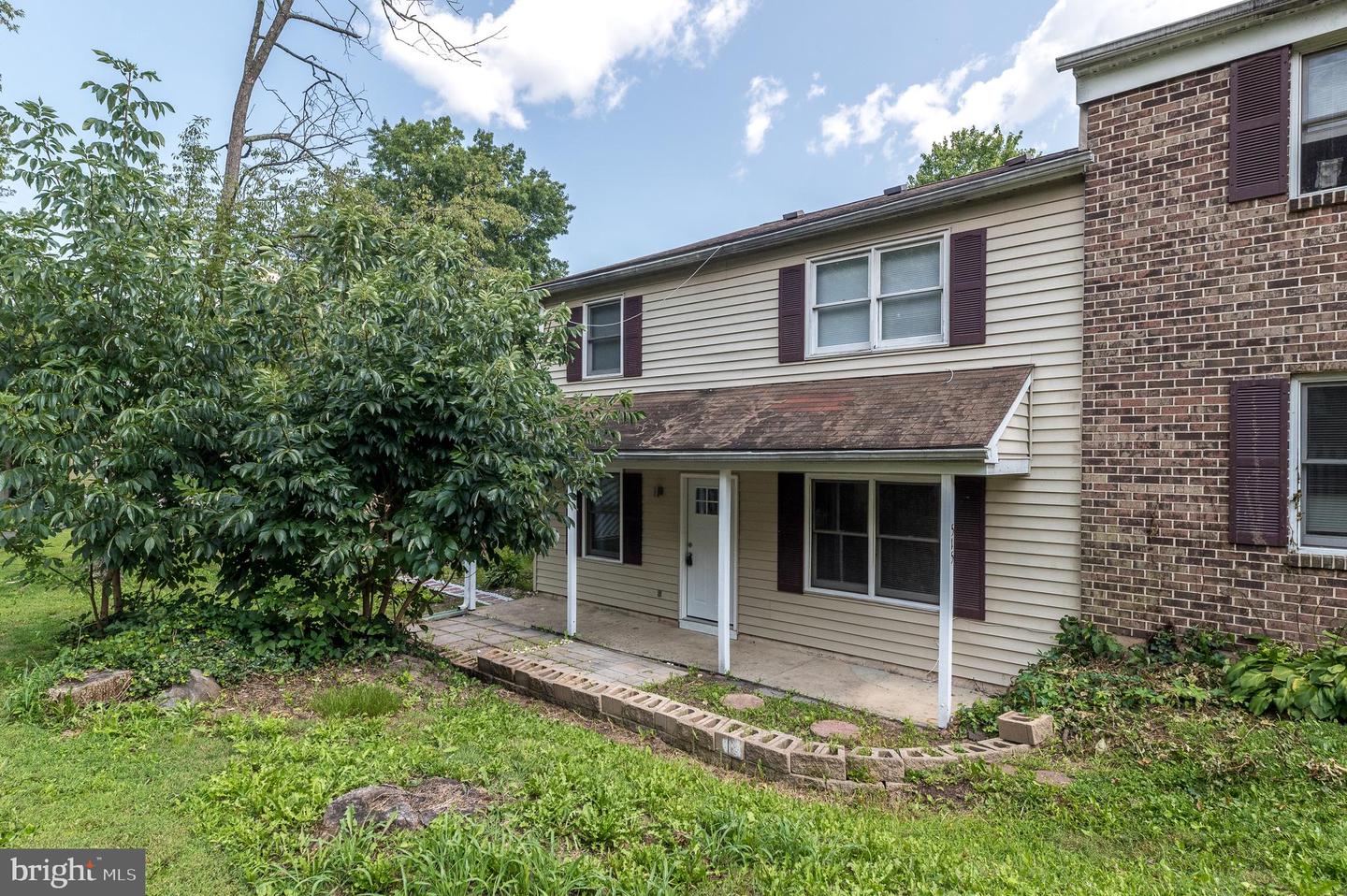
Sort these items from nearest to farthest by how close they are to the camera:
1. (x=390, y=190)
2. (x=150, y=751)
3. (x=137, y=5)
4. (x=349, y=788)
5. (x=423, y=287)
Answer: (x=349, y=788) < (x=150, y=751) < (x=423, y=287) < (x=137, y=5) < (x=390, y=190)

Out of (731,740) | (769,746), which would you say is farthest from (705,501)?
(769,746)

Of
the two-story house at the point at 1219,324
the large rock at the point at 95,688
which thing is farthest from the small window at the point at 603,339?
the large rock at the point at 95,688

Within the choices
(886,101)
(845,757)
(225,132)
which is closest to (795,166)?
(886,101)

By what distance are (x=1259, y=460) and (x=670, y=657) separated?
5.97 meters

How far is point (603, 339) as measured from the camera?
431 inches

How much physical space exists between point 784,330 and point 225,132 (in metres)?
13.3

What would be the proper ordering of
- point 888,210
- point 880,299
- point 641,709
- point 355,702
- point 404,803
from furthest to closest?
point 880,299 < point 888,210 < point 641,709 < point 355,702 < point 404,803

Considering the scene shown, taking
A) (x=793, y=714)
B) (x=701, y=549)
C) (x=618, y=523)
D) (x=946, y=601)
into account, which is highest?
(x=618, y=523)

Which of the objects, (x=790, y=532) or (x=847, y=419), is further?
(x=790, y=532)

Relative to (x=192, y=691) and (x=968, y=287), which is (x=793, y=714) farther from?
(x=192, y=691)

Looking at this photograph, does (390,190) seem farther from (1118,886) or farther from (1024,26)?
(1118,886)

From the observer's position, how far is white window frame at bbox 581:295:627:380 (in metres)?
10.6

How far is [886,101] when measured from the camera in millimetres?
24891

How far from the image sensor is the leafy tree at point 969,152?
2209 cm
